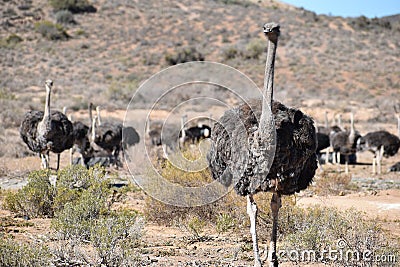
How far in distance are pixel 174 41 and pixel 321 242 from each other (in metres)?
41.4

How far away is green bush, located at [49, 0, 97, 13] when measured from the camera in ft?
166

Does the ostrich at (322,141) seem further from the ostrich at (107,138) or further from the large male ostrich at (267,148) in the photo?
the large male ostrich at (267,148)

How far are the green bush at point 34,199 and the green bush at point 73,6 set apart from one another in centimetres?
4403

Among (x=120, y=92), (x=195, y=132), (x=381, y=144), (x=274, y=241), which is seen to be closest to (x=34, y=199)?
(x=274, y=241)

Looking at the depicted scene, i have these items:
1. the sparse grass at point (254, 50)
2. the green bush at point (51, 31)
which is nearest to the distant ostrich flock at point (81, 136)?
the sparse grass at point (254, 50)

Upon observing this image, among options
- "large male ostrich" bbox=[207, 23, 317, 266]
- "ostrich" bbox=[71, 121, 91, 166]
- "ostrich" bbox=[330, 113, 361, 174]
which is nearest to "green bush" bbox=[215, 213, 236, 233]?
"large male ostrich" bbox=[207, 23, 317, 266]

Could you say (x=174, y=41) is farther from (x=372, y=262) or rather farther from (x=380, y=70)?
(x=372, y=262)

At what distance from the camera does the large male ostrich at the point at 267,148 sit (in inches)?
225

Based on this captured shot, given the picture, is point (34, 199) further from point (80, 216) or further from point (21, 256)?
point (21, 256)

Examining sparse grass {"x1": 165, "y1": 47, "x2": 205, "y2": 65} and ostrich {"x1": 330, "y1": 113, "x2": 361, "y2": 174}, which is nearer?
ostrich {"x1": 330, "y1": 113, "x2": 361, "y2": 174}

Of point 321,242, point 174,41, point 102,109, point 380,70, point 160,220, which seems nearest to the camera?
point 321,242

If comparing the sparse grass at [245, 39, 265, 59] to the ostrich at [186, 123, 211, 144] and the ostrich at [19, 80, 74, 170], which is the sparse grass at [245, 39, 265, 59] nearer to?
the ostrich at [186, 123, 211, 144]

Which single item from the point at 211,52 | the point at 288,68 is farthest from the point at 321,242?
the point at 211,52

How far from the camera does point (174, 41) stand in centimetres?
4675
